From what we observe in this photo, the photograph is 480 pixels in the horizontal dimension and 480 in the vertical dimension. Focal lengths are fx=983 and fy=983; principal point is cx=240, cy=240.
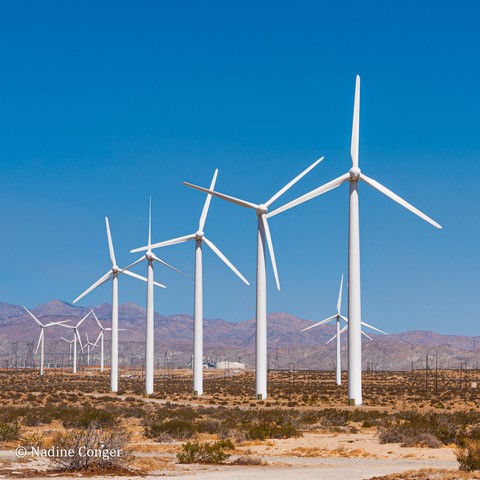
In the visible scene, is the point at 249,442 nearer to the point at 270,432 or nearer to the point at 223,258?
the point at 270,432

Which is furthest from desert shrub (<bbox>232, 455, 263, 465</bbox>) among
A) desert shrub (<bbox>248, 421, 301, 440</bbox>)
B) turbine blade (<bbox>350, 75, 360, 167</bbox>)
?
turbine blade (<bbox>350, 75, 360, 167</bbox>)

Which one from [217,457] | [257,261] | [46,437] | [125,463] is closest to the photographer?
[125,463]

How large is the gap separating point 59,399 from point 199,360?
13.1m

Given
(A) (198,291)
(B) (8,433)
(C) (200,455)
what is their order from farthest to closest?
(A) (198,291), (B) (8,433), (C) (200,455)

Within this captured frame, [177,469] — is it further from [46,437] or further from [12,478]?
[46,437]

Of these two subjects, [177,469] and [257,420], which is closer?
[177,469]

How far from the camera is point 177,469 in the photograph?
28891 millimetres

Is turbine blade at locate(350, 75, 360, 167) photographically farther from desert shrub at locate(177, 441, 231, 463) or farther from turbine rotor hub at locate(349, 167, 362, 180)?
desert shrub at locate(177, 441, 231, 463)

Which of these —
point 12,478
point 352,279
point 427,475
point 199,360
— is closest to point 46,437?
point 12,478

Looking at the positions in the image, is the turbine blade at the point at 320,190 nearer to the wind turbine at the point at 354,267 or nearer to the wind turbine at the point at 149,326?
the wind turbine at the point at 354,267

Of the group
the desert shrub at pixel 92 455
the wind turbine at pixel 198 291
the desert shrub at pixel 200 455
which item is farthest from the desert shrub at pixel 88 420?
the wind turbine at pixel 198 291

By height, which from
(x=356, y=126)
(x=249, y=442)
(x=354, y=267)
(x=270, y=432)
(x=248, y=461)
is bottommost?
(x=248, y=461)

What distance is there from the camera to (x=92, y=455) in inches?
1064

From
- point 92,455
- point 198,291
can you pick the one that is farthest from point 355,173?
point 92,455
